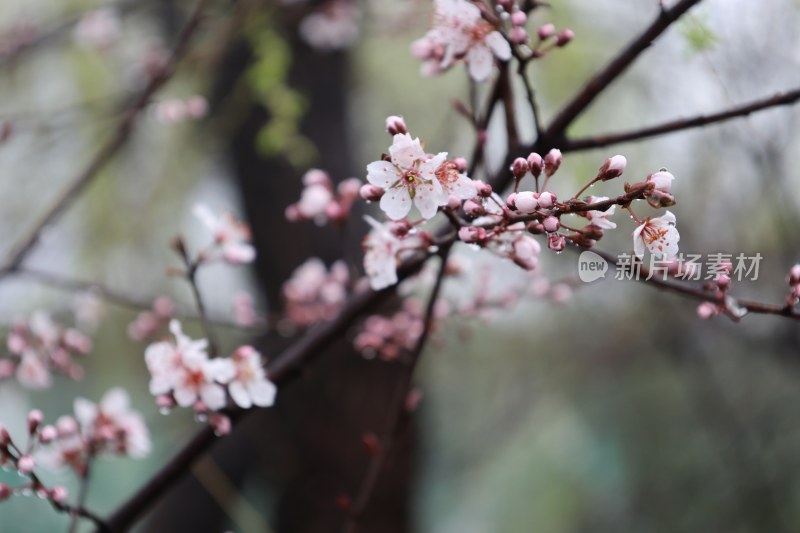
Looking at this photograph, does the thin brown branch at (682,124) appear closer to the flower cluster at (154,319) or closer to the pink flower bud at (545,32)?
the pink flower bud at (545,32)

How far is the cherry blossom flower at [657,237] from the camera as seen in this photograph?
721 mm

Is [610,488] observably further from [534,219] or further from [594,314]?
[534,219]

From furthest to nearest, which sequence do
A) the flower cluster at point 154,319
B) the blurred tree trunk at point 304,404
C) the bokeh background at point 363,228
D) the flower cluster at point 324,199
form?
the blurred tree trunk at point 304,404 < the bokeh background at point 363,228 < the flower cluster at point 154,319 < the flower cluster at point 324,199

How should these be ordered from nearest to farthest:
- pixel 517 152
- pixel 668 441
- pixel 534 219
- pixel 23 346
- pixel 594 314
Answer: pixel 534 219 → pixel 517 152 → pixel 23 346 → pixel 594 314 → pixel 668 441

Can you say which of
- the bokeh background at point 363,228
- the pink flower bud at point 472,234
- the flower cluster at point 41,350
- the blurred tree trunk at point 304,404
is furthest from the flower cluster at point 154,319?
the pink flower bud at point 472,234

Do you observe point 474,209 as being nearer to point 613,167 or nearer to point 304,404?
point 613,167

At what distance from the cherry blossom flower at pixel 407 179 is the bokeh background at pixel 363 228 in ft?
2.02

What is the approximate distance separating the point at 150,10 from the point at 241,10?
125cm

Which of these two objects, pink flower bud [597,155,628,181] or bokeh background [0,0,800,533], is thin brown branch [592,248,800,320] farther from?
bokeh background [0,0,800,533]

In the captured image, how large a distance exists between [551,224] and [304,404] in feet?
6.03

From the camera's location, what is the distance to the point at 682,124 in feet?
2.95

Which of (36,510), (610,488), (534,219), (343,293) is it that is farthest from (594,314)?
(534,219)

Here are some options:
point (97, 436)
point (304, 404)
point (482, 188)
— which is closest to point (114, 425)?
point (97, 436)

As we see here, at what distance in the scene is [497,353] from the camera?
462 centimetres
